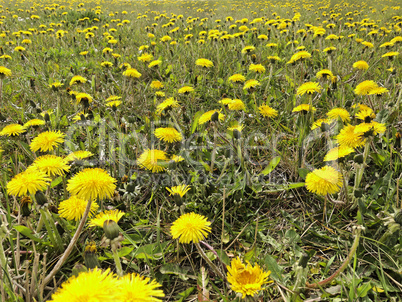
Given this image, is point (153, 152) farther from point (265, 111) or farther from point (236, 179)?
point (265, 111)

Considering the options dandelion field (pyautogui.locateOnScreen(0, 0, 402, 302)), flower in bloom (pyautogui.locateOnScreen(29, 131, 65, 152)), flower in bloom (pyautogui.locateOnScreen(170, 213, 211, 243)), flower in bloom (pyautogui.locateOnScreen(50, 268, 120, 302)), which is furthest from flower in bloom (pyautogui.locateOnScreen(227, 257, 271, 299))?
flower in bloom (pyautogui.locateOnScreen(29, 131, 65, 152))

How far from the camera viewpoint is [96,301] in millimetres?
615

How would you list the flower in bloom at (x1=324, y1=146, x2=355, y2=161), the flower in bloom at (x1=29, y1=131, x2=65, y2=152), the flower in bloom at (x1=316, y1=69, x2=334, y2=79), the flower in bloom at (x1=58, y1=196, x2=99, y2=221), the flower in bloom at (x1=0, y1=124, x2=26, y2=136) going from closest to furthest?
1. the flower in bloom at (x1=58, y1=196, x2=99, y2=221)
2. the flower in bloom at (x1=324, y1=146, x2=355, y2=161)
3. the flower in bloom at (x1=29, y1=131, x2=65, y2=152)
4. the flower in bloom at (x1=0, y1=124, x2=26, y2=136)
5. the flower in bloom at (x1=316, y1=69, x2=334, y2=79)

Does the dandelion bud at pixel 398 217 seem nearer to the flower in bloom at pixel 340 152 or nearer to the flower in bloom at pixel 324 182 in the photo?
the flower in bloom at pixel 324 182

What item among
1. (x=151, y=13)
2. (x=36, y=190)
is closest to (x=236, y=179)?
(x=36, y=190)

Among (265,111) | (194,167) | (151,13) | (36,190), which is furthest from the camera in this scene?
(151,13)

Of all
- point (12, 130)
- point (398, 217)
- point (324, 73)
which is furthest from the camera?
point (324, 73)

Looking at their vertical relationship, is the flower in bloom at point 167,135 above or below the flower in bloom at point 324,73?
below

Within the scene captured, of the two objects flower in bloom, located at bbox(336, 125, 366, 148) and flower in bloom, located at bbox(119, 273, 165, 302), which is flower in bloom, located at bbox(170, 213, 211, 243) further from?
flower in bloom, located at bbox(336, 125, 366, 148)

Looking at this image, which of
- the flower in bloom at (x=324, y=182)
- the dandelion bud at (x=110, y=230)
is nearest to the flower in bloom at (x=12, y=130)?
the dandelion bud at (x=110, y=230)

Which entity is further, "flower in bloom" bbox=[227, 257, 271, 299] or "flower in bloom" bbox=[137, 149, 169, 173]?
"flower in bloom" bbox=[137, 149, 169, 173]

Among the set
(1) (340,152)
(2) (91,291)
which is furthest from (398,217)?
(2) (91,291)

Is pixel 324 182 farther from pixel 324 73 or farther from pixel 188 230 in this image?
pixel 324 73

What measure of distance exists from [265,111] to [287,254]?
3.83ft
